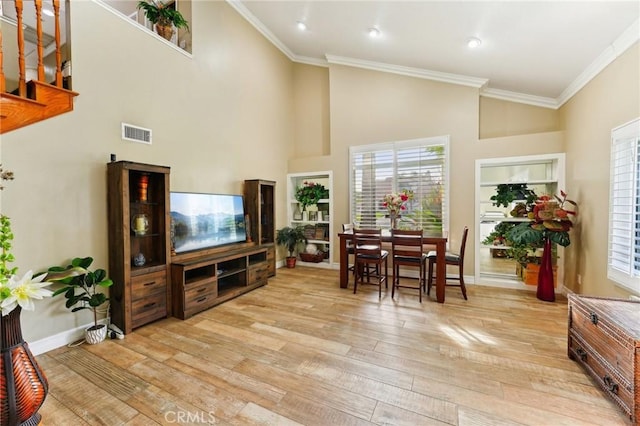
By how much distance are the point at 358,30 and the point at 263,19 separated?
1.90 m

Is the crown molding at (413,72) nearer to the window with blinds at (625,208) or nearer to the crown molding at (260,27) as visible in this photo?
the crown molding at (260,27)

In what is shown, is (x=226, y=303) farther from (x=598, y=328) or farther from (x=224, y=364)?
(x=598, y=328)

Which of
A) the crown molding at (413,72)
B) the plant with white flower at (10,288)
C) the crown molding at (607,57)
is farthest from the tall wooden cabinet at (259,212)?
the crown molding at (607,57)

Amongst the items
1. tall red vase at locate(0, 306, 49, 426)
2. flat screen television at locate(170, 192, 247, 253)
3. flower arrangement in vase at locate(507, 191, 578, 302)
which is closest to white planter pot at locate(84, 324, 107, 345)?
flat screen television at locate(170, 192, 247, 253)

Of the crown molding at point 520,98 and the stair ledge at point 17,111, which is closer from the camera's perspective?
the stair ledge at point 17,111

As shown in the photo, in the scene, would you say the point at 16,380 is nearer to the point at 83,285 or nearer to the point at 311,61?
the point at 83,285

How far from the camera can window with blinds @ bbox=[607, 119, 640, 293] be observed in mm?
2428

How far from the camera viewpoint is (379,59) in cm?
464

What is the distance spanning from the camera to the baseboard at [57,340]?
2320 mm

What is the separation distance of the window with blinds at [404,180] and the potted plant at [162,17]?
3296 millimetres

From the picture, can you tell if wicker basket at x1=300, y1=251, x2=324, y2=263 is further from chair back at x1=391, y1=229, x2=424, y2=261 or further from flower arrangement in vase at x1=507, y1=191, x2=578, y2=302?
flower arrangement in vase at x1=507, y1=191, x2=578, y2=302

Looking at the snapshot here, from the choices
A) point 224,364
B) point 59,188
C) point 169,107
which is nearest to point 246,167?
point 169,107

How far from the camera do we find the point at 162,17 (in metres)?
3.41

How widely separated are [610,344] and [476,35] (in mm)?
3244
